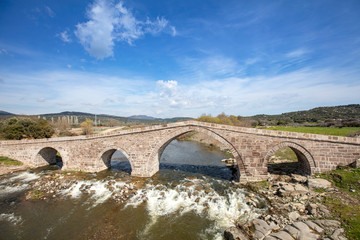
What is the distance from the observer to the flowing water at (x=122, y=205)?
7.41 metres

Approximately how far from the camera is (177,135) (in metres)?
13.0

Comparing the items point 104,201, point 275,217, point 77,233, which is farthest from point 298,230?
point 104,201

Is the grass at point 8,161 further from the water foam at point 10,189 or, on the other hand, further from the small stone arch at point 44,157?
the water foam at point 10,189

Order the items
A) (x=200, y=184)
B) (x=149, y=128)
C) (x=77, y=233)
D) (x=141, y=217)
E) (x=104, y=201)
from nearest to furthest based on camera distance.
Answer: (x=77, y=233), (x=141, y=217), (x=104, y=201), (x=200, y=184), (x=149, y=128)

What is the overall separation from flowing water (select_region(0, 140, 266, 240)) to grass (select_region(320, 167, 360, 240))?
10.4 ft

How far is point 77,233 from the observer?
286 inches

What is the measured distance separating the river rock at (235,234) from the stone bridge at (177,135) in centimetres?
522

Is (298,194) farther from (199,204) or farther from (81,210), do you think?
(81,210)

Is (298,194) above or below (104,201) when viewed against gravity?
above

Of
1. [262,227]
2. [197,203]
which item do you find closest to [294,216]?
[262,227]

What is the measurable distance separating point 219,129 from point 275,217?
6145 millimetres

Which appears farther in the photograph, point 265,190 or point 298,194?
point 265,190

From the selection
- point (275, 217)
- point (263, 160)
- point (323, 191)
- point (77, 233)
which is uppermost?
point (263, 160)

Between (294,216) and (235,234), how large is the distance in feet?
10.1
